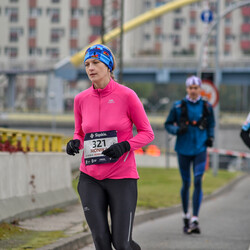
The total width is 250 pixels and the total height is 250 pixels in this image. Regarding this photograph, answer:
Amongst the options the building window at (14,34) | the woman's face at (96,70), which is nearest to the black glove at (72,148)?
the woman's face at (96,70)

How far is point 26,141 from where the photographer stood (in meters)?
10.8

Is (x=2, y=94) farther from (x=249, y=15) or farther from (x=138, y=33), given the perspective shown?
(x=249, y=15)

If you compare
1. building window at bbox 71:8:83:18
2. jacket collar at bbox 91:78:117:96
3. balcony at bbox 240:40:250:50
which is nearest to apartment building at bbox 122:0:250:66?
balcony at bbox 240:40:250:50

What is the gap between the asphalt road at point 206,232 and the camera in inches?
351

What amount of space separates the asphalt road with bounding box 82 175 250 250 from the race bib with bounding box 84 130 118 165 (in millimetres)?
3376

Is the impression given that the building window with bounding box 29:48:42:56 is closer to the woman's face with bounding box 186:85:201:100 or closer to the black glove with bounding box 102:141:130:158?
the woman's face with bounding box 186:85:201:100

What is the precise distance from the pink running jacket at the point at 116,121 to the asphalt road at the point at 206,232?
132 inches

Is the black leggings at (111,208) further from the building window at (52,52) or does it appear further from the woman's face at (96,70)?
the building window at (52,52)

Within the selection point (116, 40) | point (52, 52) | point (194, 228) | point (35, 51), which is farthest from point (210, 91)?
point (52, 52)

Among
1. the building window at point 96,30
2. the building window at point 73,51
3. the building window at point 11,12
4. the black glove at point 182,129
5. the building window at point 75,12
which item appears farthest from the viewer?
the building window at point 96,30

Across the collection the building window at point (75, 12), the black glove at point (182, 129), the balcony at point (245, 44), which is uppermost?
the building window at point (75, 12)

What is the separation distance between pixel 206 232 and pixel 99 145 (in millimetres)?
5405

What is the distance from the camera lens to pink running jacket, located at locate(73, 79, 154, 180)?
17.4 ft

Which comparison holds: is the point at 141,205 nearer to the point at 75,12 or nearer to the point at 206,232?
the point at 206,232
